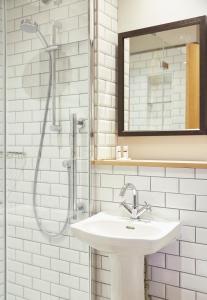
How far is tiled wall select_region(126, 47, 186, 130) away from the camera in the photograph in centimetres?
212

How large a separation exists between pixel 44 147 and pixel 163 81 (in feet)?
2.91

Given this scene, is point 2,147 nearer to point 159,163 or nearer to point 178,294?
point 159,163

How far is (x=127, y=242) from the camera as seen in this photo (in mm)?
1603

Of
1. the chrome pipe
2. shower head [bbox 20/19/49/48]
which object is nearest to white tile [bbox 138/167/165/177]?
the chrome pipe

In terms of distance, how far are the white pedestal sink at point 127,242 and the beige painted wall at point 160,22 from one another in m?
0.47

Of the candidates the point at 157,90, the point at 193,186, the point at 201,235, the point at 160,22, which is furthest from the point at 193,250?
the point at 160,22

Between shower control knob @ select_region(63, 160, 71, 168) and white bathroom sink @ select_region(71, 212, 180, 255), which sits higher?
shower control knob @ select_region(63, 160, 71, 168)

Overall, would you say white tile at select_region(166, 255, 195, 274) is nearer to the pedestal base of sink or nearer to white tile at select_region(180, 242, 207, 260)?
white tile at select_region(180, 242, 207, 260)

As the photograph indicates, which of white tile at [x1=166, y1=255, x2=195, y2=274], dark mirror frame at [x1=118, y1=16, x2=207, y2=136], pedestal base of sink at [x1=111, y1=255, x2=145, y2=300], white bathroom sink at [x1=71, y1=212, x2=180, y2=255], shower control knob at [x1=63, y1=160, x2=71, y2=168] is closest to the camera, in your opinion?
white bathroom sink at [x1=71, y1=212, x2=180, y2=255]

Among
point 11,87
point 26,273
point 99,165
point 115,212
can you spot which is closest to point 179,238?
point 115,212

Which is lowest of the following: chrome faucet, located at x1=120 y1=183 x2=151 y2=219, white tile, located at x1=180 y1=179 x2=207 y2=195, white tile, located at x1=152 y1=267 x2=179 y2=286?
white tile, located at x1=152 y1=267 x2=179 y2=286

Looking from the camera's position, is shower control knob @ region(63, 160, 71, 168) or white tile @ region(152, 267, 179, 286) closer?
white tile @ region(152, 267, 179, 286)

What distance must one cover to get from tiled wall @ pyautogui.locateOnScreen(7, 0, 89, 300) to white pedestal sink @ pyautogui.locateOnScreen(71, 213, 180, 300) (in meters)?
0.32

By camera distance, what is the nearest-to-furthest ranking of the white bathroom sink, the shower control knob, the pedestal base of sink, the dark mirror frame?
the white bathroom sink → the pedestal base of sink → the dark mirror frame → the shower control knob
